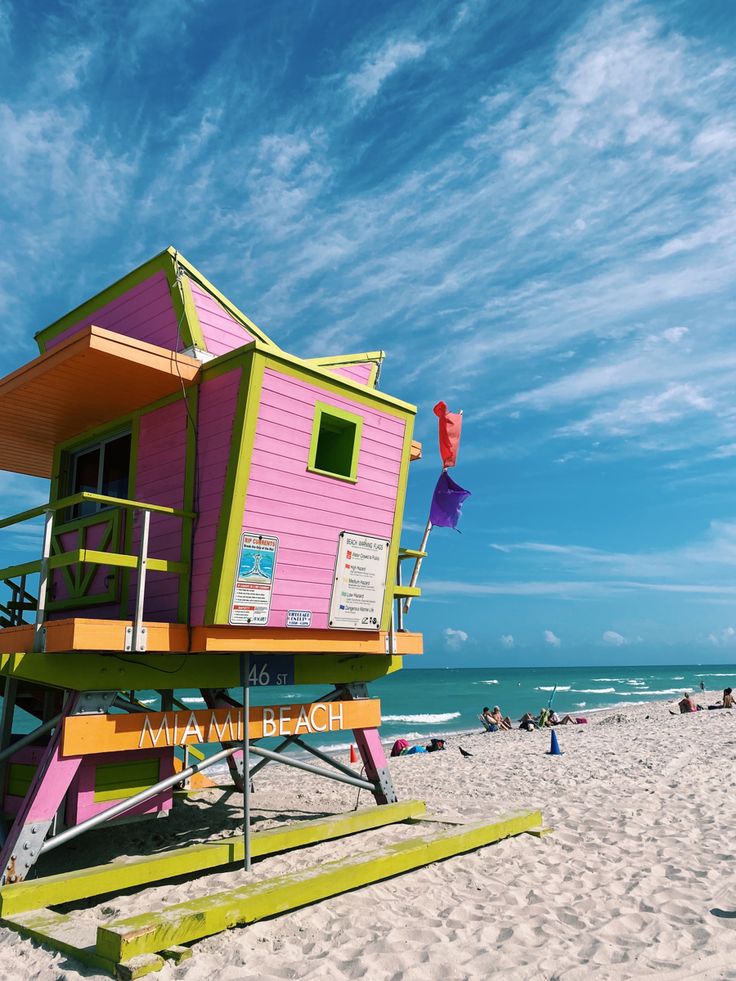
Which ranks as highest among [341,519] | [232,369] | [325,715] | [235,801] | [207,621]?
[232,369]

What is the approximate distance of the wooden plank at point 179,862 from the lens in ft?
22.2

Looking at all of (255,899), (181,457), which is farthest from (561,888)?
(181,457)

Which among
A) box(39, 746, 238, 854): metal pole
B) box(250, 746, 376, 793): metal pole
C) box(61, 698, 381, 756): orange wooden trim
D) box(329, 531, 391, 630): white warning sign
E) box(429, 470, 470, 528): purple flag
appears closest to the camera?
box(39, 746, 238, 854): metal pole

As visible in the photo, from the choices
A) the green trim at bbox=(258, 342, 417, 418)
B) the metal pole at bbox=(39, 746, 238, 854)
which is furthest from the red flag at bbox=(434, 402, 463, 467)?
the metal pole at bbox=(39, 746, 238, 854)

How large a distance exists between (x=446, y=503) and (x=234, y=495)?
4.32 m

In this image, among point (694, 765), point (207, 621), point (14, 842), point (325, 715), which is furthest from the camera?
point (694, 765)

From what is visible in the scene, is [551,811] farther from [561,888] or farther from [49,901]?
[49,901]

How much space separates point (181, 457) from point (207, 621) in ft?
6.73

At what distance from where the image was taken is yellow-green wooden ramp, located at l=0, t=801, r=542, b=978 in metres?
5.70

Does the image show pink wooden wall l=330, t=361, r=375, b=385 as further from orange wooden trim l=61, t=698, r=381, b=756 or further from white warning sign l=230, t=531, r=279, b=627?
orange wooden trim l=61, t=698, r=381, b=756

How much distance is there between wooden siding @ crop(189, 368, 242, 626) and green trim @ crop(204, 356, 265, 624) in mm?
105

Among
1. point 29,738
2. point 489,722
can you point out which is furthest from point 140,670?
point 489,722

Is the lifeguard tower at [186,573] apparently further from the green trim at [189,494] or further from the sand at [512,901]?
the sand at [512,901]

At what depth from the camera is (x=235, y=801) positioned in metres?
12.8
